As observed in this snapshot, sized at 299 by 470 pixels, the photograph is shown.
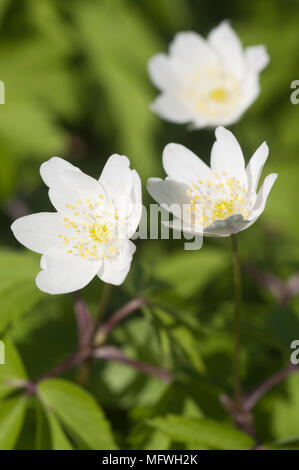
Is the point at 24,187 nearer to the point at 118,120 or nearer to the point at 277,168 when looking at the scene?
the point at 118,120

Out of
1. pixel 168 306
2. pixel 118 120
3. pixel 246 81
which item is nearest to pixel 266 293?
pixel 168 306

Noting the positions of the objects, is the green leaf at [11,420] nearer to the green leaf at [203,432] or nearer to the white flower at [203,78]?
the green leaf at [203,432]

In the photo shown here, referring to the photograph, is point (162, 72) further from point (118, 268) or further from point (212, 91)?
point (118, 268)

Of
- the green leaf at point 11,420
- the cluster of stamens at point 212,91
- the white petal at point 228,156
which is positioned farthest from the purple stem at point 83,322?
the cluster of stamens at point 212,91

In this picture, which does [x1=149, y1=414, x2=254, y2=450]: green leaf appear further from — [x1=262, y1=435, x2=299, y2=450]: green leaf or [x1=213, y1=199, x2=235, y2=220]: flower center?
[x1=213, y1=199, x2=235, y2=220]: flower center

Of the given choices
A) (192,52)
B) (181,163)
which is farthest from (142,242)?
(181,163)

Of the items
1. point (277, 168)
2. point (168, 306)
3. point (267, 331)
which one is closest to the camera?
point (168, 306)

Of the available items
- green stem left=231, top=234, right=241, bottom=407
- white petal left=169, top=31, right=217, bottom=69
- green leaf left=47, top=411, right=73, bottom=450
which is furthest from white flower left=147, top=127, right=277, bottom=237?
white petal left=169, top=31, right=217, bottom=69
